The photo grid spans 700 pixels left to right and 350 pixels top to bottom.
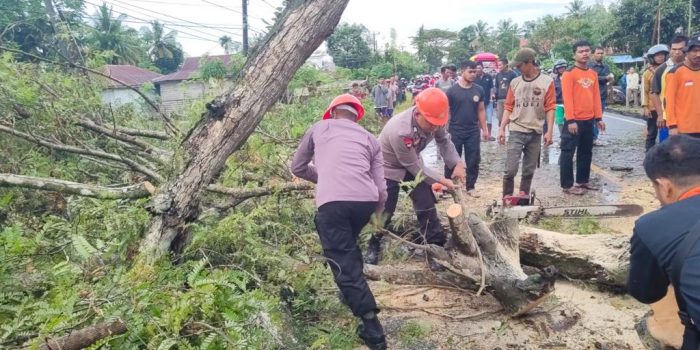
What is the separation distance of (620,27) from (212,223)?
25974mm

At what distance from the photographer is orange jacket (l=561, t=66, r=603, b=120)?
201 inches

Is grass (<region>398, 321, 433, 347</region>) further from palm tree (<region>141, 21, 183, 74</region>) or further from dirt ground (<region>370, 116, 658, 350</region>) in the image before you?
palm tree (<region>141, 21, 183, 74</region>)

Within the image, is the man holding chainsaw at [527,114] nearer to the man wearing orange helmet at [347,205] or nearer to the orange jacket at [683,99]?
the orange jacket at [683,99]

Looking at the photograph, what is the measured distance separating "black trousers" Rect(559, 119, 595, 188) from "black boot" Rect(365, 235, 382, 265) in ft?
8.76

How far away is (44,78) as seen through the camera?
4535 mm

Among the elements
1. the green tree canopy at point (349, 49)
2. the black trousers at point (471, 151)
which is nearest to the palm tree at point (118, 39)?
the green tree canopy at point (349, 49)

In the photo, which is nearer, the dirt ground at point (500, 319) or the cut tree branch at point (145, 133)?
the dirt ground at point (500, 319)

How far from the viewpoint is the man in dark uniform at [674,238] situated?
1470 mm

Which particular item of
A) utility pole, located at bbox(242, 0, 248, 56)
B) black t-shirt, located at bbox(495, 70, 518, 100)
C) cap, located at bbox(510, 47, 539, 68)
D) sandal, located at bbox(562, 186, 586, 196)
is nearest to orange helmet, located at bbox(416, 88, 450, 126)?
cap, located at bbox(510, 47, 539, 68)

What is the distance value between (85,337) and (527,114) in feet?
14.1

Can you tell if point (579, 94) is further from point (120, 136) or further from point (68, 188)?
point (68, 188)

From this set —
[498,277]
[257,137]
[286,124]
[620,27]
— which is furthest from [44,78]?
[620,27]

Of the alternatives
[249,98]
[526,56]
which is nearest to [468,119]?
[526,56]

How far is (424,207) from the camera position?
3.76 m
